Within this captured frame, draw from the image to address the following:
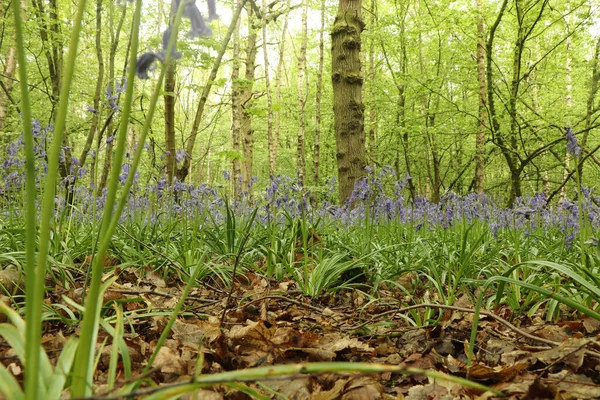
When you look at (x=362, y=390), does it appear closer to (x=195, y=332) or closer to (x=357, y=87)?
(x=195, y=332)

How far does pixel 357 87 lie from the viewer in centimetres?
614

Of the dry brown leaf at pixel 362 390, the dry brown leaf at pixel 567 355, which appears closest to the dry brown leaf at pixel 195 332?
the dry brown leaf at pixel 362 390

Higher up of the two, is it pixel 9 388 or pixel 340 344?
pixel 9 388

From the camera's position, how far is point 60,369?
0.86 meters

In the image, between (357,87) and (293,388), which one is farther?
(357,87)

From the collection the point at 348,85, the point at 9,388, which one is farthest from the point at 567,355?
the point at 348,85

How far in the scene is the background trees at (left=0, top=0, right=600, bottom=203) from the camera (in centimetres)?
620

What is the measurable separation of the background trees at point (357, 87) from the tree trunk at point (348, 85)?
19 millimetres

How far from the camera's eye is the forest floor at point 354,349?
1.30 metres

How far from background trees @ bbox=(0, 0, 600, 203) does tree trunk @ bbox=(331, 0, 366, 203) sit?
0.06 feet

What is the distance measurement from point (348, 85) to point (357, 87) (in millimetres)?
148

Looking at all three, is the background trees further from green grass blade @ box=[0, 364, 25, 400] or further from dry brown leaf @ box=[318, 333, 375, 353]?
dry brown leaf @ box=[318, 333, 375, 353]

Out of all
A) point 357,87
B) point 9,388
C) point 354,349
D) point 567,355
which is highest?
point 357,87

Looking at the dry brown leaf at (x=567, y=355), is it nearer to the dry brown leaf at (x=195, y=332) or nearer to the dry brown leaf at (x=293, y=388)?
the dry brown leaf at (x=293, y=388)
